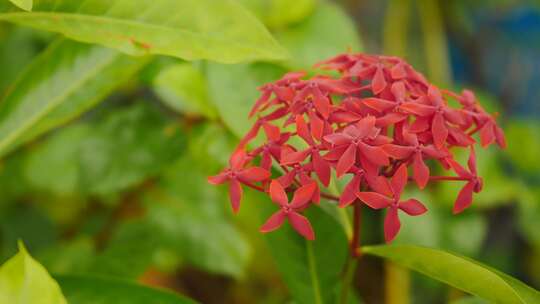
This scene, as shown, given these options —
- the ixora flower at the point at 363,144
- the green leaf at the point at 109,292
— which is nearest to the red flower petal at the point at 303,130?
the ixora flower at the point at 363,144

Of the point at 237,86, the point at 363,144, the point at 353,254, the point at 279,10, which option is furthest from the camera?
the point at 279,10

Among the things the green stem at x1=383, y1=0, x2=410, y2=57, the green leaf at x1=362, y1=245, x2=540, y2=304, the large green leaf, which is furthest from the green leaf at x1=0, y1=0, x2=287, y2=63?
the green stem at x1=383, y1=0, x2=410, y2=57

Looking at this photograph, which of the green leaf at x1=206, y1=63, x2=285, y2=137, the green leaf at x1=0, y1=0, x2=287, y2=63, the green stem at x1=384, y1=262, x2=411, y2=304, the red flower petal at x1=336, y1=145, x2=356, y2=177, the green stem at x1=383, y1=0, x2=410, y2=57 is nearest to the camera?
the red flower petal at x1=336, y1=145, x2=356, y2=177

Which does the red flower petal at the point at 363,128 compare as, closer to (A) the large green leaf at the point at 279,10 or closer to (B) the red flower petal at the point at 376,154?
(B) the red flower petal at the point at 376,154

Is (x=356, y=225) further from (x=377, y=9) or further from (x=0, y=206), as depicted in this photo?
(x=377, y=9)

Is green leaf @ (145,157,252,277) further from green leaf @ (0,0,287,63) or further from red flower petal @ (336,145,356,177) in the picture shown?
red flower petal @ (336,145,356,177)

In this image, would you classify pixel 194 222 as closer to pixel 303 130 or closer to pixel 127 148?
pixel 127 148

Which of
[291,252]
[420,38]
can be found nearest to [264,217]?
[291,252]

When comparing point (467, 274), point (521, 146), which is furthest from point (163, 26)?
point (521, 146)
